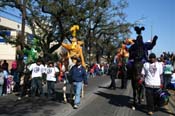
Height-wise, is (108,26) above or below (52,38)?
above

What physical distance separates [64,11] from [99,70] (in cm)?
2001

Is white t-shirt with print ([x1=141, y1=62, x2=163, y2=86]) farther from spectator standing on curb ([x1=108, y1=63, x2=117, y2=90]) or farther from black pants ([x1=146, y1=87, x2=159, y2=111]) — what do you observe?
spectator standing on curb ([x1=108, y1=63, x2=117, y2=90])

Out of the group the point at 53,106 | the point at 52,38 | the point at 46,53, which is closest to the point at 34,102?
the point at 53,106

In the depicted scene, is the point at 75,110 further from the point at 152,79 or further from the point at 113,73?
the point at 113,73

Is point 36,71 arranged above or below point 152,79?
above

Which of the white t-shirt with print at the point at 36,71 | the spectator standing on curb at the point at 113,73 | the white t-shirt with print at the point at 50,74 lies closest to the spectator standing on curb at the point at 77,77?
the white t-shirt with print at the point at 50,74

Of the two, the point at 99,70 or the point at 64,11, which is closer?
the point at 64,11

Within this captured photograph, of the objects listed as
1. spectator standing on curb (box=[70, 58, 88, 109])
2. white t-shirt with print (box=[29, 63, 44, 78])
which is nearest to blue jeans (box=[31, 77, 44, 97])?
white t-shirt with print (box=[29, 63, 44, 78])

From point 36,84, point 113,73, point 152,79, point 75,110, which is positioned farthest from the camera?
point 113,73

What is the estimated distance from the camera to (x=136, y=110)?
1272cm

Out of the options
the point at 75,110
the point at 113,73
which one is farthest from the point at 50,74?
the point at 113,73

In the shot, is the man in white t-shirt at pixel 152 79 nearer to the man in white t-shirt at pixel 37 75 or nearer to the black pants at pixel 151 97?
the black pants at pixel 151 97

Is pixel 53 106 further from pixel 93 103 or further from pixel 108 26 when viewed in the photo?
pixel 108 26

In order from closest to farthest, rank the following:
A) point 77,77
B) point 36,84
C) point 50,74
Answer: point 77,77
point 50,74
point 36,84
